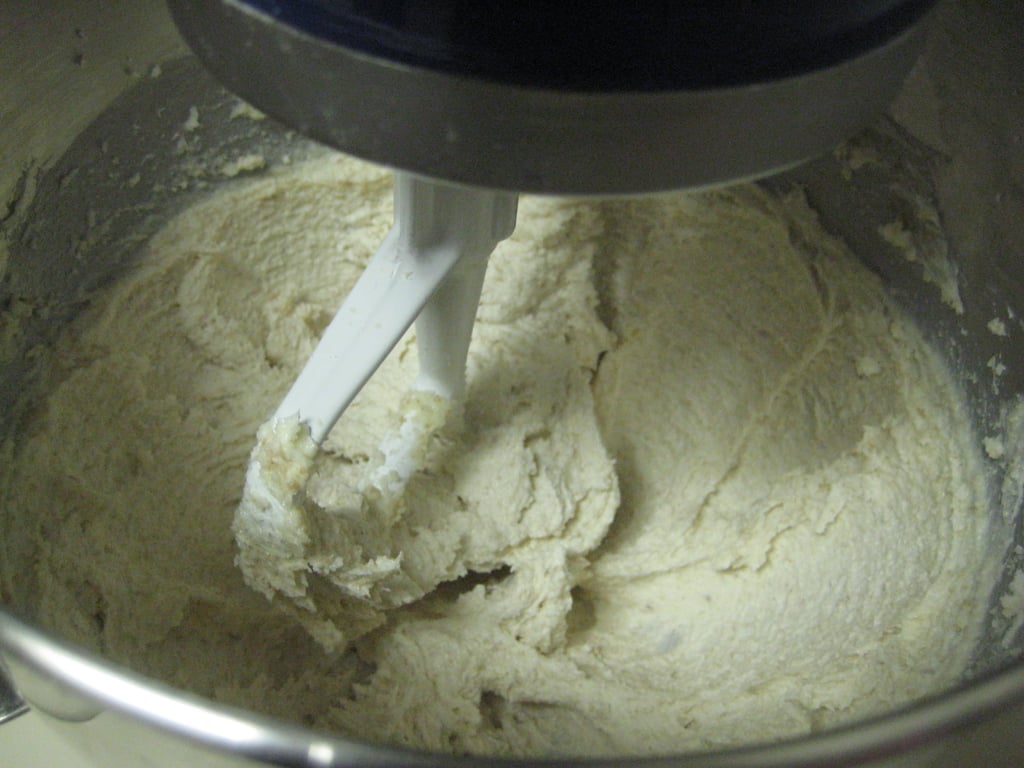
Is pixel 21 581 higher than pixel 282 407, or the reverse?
pixel 282 407

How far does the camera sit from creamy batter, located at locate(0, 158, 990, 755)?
0.85m

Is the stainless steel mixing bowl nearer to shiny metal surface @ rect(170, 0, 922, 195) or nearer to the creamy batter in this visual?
the creamy batter

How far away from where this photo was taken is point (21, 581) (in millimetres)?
750

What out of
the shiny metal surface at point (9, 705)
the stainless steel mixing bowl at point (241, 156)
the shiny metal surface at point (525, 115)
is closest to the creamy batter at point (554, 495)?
the stainless steel mixing bowl at point (241, 156)

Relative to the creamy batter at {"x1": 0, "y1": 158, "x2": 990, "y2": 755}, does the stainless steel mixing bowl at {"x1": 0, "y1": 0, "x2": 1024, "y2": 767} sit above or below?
above

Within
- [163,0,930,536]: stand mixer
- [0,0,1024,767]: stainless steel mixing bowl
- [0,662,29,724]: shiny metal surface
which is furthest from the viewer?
[0,0,1024,767]: stainless steel mixing bowl

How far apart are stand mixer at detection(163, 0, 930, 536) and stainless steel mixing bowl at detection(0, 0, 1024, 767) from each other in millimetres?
449

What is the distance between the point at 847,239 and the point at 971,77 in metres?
0.24

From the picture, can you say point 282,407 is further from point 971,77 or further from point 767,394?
point 971,77

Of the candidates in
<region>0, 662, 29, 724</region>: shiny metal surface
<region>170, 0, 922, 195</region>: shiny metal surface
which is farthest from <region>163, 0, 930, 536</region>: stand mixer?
<region>0, 662, 29, 724</region>: shiny metal surface

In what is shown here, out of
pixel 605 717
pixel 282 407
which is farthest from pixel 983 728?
pixel 282 407

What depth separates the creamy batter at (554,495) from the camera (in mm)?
850

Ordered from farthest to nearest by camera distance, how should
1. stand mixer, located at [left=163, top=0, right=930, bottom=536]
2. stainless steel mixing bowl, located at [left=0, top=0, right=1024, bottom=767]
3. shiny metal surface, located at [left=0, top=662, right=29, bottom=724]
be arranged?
A: stainless steel mixing bowl, located at [left=0, top=0, right=1024, bottom=767] → shiny metal surface, located at [left=0, top=662, right=29, bottom=724] → stand mixer, located at [left=163, top=0, right=930, bottom=536]

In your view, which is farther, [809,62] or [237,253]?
[237,253]
